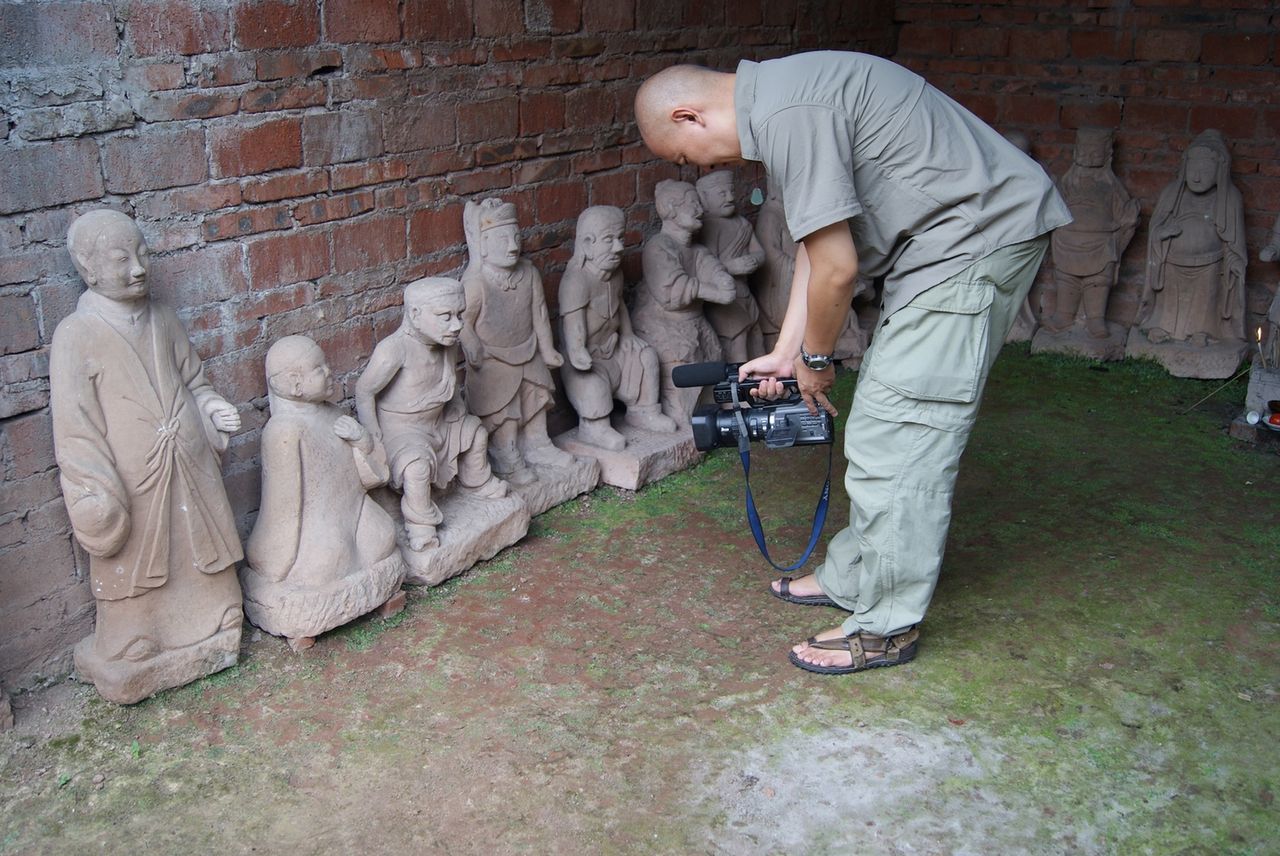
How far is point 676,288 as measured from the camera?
5.81m

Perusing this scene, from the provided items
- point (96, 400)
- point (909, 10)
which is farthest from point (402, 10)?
point (909, 10)

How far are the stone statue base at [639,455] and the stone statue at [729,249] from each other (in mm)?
812

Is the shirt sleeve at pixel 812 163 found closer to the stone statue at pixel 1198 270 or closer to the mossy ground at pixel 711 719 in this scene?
the mossy ground at pixel 711 719

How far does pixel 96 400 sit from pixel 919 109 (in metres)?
2.47

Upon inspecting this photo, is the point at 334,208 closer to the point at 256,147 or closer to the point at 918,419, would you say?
the point at 256,147

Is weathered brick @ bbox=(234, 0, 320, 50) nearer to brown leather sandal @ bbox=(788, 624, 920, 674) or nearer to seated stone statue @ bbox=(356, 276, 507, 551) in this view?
seated stone statue @ bbox=(356, 276, 507, 551)

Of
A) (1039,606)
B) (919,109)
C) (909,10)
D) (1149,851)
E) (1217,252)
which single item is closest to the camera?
(1149,851)

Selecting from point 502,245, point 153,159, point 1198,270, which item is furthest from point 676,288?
point 1198,270

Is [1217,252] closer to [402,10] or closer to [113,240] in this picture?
[402,10]

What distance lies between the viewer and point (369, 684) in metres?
4.01

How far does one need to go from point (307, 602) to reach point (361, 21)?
2.09 meters

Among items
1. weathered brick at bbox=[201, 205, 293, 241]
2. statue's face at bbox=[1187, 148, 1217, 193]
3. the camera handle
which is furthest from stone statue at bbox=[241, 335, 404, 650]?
statue's face at bbox=[1187, 148, 1217, 193]

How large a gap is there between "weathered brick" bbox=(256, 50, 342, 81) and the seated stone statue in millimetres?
822

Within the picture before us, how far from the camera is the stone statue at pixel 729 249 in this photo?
6.21m
